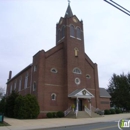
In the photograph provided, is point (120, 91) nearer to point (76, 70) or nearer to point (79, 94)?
point (76, 70)

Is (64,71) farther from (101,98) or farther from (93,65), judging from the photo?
(101,98)

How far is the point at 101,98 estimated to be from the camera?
35.1 m

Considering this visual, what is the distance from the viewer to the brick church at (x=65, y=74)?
28.1 meters

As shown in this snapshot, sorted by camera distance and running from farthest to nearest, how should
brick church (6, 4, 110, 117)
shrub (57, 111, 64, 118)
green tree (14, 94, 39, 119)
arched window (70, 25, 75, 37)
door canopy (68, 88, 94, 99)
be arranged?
arched window (70, 25, 75, 37) < brick church (6, 4, 110, 117) < door canopy (68, 88, 94, 99) < shrub (57, 111, 64, 118) < green tree (14, 94, 39, 119)

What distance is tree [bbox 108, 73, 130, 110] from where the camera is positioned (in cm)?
4680

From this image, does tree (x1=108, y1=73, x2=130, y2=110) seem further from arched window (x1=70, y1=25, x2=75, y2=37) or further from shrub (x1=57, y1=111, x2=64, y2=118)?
shrub (x1=57, y1=111, x2=64, y2=118)

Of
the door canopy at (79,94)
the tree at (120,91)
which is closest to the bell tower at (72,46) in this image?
the door canopy at (79,94)

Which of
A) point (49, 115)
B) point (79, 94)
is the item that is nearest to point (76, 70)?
point (79, 94)

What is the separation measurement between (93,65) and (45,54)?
38.1 ft

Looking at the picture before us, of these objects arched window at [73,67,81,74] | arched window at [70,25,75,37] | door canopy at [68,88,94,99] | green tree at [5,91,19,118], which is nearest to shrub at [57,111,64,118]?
door canopy at [68,88,94,99]

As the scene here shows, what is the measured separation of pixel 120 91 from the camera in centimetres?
4803

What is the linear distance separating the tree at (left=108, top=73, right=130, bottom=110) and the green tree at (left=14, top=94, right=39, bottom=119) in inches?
1209

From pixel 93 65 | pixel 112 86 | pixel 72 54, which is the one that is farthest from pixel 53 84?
pixel 112 86

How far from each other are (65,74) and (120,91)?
80.7ft
